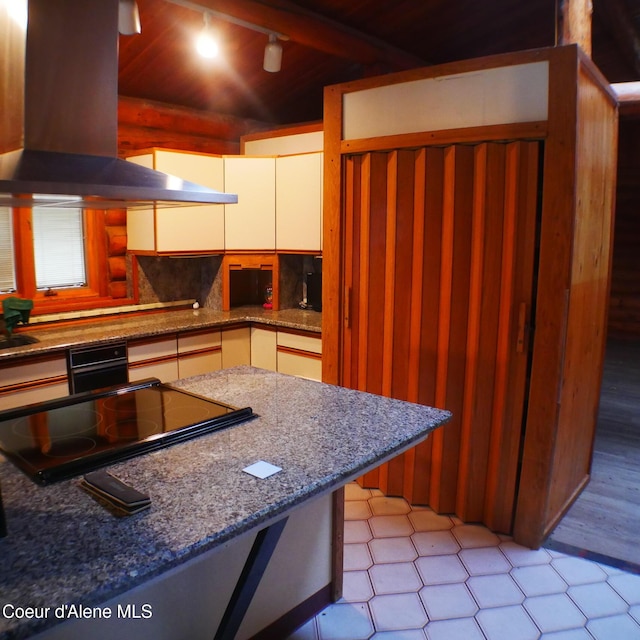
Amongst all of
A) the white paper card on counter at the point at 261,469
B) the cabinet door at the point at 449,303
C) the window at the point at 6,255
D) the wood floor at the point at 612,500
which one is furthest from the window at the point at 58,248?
the wood floor at the point at 612,500

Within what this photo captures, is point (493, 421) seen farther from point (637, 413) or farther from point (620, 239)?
point (620, 239)

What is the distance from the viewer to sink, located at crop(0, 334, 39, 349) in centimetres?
303

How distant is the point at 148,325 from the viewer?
3625mm

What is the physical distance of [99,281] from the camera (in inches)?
157

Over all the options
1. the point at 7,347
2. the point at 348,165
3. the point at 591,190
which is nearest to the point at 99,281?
the point at 7,347

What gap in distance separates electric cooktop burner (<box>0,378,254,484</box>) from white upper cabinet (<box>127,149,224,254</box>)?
2033 millimetres

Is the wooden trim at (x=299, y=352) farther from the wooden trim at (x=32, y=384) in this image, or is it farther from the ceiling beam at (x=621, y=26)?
the ceiling beam at (x=621, y=26)

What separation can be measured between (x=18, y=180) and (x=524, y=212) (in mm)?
2020

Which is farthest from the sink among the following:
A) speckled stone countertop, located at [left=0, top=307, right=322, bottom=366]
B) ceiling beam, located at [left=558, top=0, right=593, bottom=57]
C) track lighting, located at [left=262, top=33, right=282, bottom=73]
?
ceiling beam, located at [left=558, top=0, right=593, bottom=57]

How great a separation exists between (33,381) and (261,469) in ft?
6.96

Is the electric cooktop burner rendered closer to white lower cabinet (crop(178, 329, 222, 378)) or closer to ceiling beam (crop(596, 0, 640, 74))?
white lower cabinet (crop(178, 329, 222, 378))

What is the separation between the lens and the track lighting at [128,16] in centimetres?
261

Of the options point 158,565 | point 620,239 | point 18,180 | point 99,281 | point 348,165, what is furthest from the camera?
point 620,239

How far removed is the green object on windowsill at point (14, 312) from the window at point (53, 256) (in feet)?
1.23
